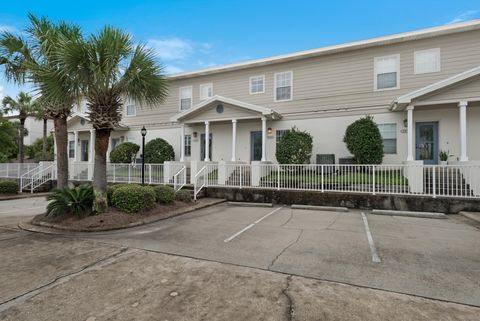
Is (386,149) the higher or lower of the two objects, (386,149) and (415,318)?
the higher

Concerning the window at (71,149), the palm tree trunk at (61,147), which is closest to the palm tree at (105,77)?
the palm tree trunk at (61,147)

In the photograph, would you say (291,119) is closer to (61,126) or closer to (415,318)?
(61,126)

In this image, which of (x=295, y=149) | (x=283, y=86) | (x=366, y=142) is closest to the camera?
(x=366, y=142)

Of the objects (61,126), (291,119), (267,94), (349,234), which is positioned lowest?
(349,234)

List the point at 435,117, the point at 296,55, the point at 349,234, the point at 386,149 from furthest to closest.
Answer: the point at 296,55
the point at 386,149
the point at 435,117
the point at 349,234

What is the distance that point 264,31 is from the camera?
15.2m

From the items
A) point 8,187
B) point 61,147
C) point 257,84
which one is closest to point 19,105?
point 8,187

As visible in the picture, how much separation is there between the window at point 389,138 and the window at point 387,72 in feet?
6.00

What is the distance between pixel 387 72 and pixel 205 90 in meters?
9.89

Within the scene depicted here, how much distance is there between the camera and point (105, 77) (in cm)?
697

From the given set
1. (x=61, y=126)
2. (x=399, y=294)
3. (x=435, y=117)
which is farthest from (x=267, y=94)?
(x=399, y=294)

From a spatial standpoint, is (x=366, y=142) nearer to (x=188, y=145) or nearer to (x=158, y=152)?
(x=188, y=145)

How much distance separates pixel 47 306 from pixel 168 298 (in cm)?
141

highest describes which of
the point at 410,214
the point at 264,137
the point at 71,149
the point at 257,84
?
the point at 257,84
